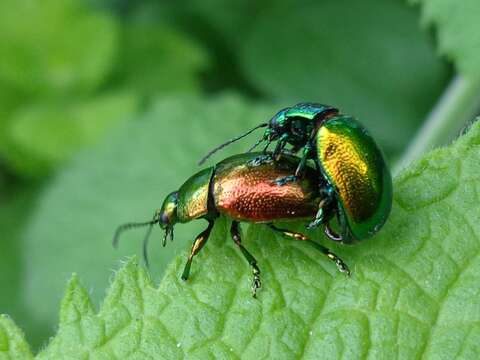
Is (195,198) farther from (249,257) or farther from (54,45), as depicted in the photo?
(54,45)

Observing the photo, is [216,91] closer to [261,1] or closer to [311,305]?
[261,1]

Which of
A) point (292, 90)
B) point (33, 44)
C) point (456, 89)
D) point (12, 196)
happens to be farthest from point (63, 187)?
point (456, 89)

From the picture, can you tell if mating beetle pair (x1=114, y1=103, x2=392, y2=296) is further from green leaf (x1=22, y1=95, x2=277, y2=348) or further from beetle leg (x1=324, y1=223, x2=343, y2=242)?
green leaf (x1=22, y1=95, x2=277, y2=348)

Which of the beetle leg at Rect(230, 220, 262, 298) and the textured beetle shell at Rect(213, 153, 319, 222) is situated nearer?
the beetle leg at Rect(230, 220, 262, 298)

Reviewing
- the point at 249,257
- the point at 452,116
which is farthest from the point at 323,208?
the point at 452,116

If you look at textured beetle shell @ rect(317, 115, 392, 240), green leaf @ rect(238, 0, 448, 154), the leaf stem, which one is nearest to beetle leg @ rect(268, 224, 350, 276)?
textured beetle shell @ rect(317, 115, 392, 240)
